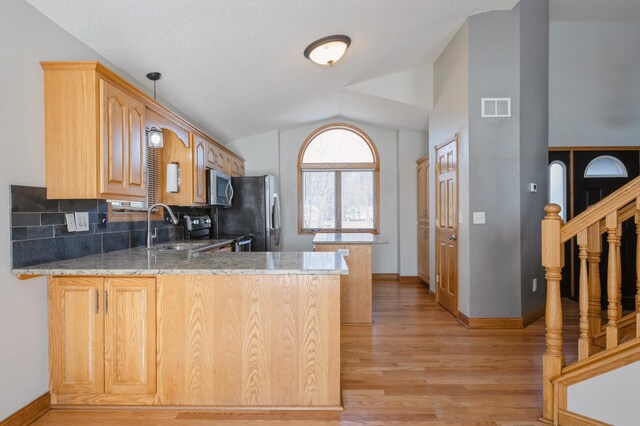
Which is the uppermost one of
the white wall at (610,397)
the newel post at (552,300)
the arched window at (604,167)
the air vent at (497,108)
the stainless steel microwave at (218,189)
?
the air vent at (497,108)

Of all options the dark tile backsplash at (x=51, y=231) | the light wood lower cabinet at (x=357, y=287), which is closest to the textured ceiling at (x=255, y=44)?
the dark tile backsplash at (x=51, y=231)

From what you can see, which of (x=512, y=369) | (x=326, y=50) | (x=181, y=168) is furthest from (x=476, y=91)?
(x=181, y=168)

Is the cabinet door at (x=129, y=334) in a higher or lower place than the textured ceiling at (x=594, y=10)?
lower

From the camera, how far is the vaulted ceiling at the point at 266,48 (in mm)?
2498

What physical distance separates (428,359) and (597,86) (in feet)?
13.9

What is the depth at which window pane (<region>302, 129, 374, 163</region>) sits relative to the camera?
6.60m

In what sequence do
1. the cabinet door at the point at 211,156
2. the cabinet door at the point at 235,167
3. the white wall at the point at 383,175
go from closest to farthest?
the cabinet door at the point at 211,156 → the cabinet door at the point at 235,167 → the white wall at the point at 383,175

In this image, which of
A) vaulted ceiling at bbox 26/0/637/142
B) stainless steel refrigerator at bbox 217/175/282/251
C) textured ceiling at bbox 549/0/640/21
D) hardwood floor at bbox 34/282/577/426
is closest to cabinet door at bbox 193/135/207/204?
vaulted ceiling at bbox 26/0/637/142

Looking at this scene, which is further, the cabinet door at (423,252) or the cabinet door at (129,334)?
the cabinet door at (423,252)

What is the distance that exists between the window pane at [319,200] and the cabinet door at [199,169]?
261 centimetres

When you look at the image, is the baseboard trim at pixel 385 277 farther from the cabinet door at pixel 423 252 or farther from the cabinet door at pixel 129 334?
the cabinet door at pixel 129 334

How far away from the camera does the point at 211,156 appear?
4.55 meters

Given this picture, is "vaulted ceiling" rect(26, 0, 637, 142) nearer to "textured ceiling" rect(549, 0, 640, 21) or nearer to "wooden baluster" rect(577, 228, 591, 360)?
"textured ceiling" rect(549, 0, 640, 21)

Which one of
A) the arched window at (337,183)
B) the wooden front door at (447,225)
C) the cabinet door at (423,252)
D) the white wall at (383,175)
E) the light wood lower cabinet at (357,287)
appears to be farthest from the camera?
the arched window at (337,183)
